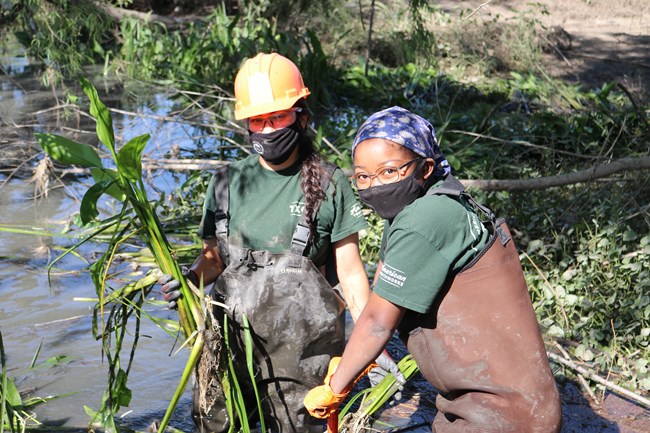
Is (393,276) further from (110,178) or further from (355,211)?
(110,178)

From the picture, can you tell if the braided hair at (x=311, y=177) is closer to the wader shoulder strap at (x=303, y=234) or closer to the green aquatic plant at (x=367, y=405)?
the wader shoulder strap at (x=303, y=234)

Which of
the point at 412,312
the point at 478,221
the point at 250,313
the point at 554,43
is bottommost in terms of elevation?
the point at 554,43

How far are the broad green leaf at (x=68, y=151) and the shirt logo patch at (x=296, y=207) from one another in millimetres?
711

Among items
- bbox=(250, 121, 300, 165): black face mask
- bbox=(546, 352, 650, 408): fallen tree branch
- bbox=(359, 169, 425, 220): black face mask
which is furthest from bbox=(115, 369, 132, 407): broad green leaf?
bbox=(546, 352, 650, 408): fallen tree branch

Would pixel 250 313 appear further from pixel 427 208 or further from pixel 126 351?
pixel 126 351

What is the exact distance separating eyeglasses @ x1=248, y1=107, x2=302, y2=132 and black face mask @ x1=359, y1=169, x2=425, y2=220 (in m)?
0.72

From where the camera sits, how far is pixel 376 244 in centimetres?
607

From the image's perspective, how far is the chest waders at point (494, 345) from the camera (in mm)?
2330

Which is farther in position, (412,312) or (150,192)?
(150,192)

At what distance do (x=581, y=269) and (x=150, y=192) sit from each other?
371 centimetres

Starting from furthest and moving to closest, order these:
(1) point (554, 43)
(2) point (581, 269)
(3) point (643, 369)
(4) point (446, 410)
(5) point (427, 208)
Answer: (1) point (554, 43)
(2) point (581, 269)
(3) point (643, 369)
(4) point (446, 410)
(5) point (427, 208)

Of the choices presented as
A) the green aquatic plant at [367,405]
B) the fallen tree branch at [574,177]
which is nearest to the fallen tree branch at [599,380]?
the green aquatic plant at [367,405]

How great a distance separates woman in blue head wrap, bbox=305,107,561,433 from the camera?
2.29 meters

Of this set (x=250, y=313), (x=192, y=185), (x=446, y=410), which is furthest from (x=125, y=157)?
(x=192, y=185)
